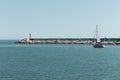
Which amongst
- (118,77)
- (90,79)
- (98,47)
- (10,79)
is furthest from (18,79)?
(98,47)

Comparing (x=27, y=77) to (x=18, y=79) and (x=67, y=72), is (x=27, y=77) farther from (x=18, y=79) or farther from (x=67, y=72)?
(x=67, y=72)

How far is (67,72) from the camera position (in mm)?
61406

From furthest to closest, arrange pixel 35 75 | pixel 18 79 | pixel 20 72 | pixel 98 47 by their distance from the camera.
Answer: pixel 98 47, pixel 20 72, pixel 35 75, pixel 18 79

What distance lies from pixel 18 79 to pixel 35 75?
433cm

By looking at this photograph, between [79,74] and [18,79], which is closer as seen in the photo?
[18,79]

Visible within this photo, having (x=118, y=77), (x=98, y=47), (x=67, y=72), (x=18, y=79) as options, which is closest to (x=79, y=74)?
(x=67, y=72)

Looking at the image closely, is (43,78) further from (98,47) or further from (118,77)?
(98,47)

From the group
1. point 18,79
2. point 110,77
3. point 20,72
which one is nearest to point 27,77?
point 18,79

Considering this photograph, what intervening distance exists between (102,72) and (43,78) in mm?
11864

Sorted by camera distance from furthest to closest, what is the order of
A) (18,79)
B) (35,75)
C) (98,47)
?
(98,47), (35,75), (18,79)

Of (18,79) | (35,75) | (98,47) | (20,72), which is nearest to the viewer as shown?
(18,79)

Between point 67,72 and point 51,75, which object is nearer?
point 51,75

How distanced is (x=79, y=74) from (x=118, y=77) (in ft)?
21.5

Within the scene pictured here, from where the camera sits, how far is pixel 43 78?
5434 centimetres
